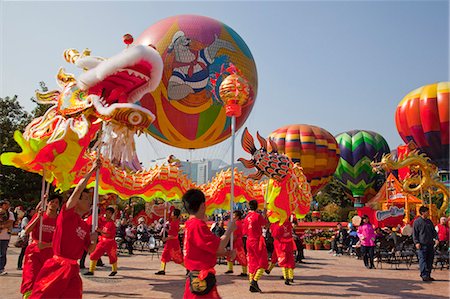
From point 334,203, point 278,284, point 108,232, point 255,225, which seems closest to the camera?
point 255,225

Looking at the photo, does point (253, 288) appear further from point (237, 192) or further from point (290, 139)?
point (290, 139)

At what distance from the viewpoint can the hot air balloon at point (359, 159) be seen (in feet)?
111

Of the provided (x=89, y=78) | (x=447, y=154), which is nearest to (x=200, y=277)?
(x=89, y=78)

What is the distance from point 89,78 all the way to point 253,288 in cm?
488

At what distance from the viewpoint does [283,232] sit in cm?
917

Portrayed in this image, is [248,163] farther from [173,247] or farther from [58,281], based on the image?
[58,281]

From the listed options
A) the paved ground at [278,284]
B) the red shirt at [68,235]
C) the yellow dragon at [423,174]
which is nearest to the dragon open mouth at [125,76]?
the red shirt at [68,235]

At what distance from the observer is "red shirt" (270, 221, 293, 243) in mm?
9050

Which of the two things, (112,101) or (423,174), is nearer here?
(112,101)

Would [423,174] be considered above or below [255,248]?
above

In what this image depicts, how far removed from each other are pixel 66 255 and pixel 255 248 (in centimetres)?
463

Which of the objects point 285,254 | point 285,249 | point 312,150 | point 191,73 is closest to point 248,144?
point 285,249

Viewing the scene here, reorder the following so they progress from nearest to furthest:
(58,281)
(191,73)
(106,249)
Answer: (58,281) → (106,249) → (191,73)

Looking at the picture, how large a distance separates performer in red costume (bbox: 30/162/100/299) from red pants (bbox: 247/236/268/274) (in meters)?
4.36
